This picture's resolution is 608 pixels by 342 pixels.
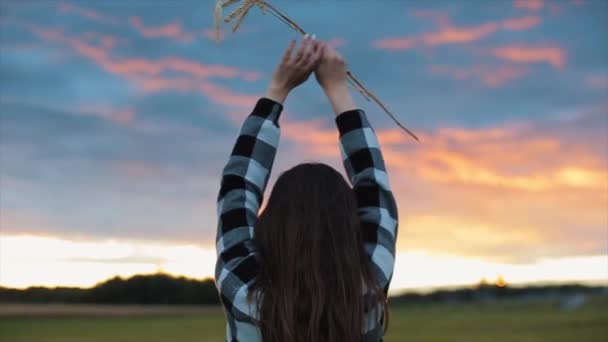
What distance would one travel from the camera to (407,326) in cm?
4628

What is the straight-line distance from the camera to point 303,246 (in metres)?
2.41

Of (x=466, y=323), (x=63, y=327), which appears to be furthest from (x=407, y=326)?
(x=63, y=327)

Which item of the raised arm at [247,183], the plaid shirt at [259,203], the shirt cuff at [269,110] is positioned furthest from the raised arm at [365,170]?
the shirt cuff at [269,110]

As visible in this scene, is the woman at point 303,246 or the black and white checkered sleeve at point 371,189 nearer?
the woman at point 303,246

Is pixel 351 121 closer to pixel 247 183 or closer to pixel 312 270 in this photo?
pixel 247 183

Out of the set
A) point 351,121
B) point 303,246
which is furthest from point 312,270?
point 351,121

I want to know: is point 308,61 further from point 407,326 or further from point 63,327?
point 407,326

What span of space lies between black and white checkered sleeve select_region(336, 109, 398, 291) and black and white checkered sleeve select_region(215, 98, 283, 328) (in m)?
0.27

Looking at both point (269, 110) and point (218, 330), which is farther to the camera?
point (218, 330)

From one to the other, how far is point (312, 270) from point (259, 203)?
1.34 feet

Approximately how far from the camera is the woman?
238cm

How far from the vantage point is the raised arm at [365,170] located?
2551mm

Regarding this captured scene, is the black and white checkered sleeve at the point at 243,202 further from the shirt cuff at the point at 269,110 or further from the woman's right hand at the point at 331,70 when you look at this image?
the woman's right hand at the point at 331,70

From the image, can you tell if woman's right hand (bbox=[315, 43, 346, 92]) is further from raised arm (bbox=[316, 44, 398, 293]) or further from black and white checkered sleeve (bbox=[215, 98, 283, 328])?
black and white checkered sleeve (bbox=[215, 98, 283, 328])
